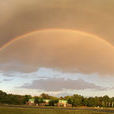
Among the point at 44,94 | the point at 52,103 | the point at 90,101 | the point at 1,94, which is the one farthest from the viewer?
the point at 44,94

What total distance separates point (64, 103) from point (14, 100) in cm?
3050

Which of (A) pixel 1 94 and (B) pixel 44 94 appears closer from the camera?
(A) pixel 1 94

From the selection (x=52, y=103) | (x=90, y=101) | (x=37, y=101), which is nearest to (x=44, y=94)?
(x=37, y=101)

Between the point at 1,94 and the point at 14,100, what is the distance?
15.9 m

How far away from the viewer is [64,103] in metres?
125

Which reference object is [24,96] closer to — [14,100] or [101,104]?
[14,100]

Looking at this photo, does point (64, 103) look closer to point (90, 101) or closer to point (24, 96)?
point (90, 101)

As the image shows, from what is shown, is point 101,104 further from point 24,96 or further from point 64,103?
point 24,96

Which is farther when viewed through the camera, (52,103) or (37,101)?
(37,101)

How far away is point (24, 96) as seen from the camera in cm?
13900

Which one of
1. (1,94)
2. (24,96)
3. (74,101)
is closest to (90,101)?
(74,101)

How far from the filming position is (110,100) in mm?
136000

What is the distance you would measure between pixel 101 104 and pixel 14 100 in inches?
2114

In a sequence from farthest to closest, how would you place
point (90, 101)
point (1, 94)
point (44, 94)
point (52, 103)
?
point (44, 94) < point (1, 94) < point (52, 103) < point (90, 101)
